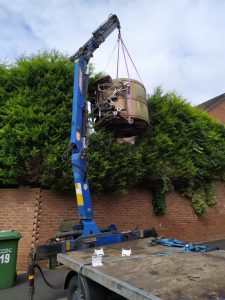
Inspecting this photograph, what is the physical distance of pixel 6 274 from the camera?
18.9ft

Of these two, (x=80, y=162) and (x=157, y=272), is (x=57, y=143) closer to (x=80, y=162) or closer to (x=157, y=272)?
(x=80, y=162)

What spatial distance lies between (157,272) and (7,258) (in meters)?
3.66

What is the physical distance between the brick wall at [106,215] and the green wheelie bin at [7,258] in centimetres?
145

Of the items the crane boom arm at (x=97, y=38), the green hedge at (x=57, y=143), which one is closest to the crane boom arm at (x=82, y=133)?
the crane boom arm at (x=97, y=38)

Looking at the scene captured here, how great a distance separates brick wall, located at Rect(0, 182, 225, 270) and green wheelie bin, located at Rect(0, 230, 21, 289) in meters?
1.45

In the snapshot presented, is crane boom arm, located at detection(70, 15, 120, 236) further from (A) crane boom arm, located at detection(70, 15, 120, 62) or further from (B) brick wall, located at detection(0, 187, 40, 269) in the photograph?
(B) brick wall, located at detection(0, 187, 40, 269)

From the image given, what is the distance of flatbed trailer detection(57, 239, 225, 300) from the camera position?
2.59 metres

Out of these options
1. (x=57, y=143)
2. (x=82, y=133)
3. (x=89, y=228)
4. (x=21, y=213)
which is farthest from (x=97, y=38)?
(x=21, y=213)

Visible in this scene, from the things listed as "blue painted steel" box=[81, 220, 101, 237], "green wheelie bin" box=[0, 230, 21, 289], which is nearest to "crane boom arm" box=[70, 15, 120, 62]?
"blue painted steel" box=[81, 220, 101, 237]

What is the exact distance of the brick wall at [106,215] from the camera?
7469 millimetres

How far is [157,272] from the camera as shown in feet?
10.5

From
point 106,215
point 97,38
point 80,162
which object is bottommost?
point 106,215

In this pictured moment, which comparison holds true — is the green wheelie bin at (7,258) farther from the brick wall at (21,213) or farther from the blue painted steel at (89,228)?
the brick wall at (21,213)

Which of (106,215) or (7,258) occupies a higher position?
(106,215)
